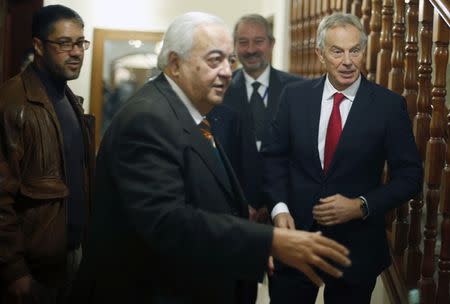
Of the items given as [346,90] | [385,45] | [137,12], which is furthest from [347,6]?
[137,12]

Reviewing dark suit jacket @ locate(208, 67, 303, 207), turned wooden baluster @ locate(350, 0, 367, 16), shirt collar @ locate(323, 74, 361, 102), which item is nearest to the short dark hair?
dark suit jacket @ locate(208, 67, 303, 207)

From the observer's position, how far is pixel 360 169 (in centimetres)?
254

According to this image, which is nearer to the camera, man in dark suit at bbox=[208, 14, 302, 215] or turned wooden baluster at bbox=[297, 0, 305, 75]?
man in dark suit at bbox=[208, 14, 302, 215]

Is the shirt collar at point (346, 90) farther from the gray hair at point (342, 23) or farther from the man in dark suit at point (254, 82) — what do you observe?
the man in dark suit at point (254, 82)

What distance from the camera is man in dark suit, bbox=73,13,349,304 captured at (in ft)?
Result: 5.63

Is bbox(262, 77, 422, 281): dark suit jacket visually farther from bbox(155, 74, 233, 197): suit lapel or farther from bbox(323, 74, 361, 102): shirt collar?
bbox(155, 74, 233, 197): suit lapel

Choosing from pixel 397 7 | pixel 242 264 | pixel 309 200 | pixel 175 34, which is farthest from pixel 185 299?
pixel 397 7

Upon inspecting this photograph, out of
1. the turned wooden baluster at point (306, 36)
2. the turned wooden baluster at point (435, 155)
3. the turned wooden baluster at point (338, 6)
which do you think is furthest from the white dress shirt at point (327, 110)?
the turned wooden baluster at point (306, 36)

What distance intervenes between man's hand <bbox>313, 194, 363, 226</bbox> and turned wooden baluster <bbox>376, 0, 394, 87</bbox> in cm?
110

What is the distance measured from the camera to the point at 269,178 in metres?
2.70

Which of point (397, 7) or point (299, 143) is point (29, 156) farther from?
point (397, 7)

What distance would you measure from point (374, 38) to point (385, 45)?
17 centimetres

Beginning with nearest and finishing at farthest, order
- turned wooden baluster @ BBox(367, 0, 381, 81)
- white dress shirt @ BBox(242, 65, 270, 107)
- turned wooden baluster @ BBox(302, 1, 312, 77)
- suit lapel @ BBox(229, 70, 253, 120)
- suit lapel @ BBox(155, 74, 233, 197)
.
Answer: suit lapel @ BBox(155, 74, 233, 197)
turned wooden baluster @ BBox(367, 0, 381, 81)
suit lapel @ BBox(229, 70, 253, 120)
white dress shirt @ BBox(242, 65, 270, 107)
turned wooden baluster @ BBox(302, 1, 312, 77)

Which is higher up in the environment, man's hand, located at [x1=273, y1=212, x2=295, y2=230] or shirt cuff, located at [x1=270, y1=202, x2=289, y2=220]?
shirt cuff, located at [x1=270, y1=202, x2=289, y2=220]
